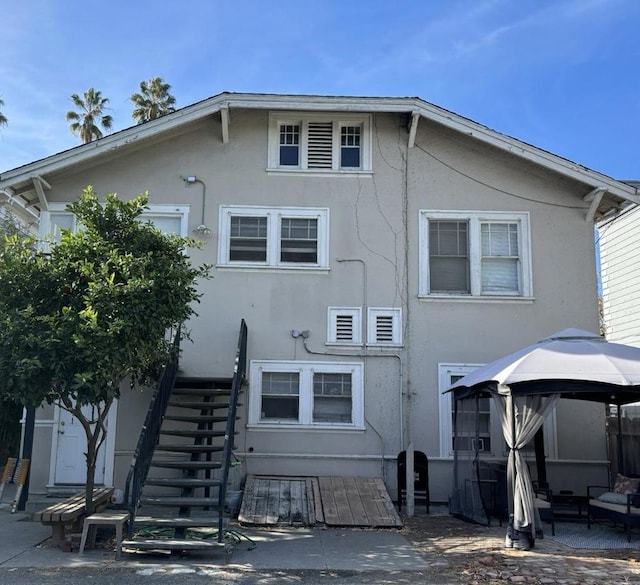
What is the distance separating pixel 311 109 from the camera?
39.8ft

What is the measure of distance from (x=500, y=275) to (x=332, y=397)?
387 centimetres

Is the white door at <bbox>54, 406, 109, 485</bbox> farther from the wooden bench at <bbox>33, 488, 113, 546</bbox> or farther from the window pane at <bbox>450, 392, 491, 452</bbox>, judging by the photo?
the window pane at <bbox>450, 392, 491, 452</bbox>

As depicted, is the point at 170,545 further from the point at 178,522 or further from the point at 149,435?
the point at 149,435

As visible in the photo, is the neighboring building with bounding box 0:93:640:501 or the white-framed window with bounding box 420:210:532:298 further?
the white-framed window with bounding box 420:210:532:298

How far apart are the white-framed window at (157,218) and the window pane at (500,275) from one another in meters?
5.61

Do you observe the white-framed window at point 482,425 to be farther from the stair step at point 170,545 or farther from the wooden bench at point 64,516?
the wooden bench at point 64,516

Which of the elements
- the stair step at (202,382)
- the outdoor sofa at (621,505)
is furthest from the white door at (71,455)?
the outdoor sofa at (621,505)

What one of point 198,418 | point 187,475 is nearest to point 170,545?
point 187,475

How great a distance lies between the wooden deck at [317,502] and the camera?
9828mm

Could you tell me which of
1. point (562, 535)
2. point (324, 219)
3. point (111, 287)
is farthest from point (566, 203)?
point (111, 287)

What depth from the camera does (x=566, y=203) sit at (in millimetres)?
12523

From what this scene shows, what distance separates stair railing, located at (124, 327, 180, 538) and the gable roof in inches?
151

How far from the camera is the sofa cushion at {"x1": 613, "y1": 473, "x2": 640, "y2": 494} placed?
999 centimetres

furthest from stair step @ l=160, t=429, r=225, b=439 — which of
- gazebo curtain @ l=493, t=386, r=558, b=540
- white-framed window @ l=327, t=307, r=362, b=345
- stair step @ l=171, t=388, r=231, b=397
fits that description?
gazebo curtain @ l=493, t=386, r=558, b=540
